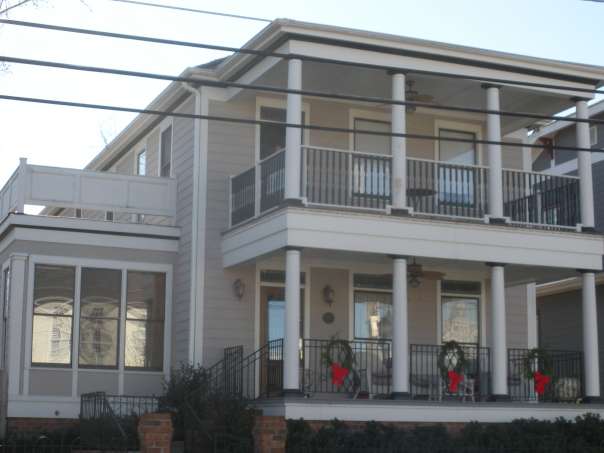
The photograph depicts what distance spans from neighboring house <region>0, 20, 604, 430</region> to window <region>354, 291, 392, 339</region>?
0.04 m

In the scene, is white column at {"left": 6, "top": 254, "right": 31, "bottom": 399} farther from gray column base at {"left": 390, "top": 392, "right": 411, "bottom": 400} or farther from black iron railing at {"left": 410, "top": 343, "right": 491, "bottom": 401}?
black iron railing at {"left": 410, "top": 343, "right": 491, "bottom": 401}

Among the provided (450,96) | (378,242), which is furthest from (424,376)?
(450,96)

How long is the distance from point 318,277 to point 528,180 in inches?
178

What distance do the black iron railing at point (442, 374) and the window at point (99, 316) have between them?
18.7 ft

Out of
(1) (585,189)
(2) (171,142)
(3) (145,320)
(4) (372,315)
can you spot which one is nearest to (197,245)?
(3) (145,320)

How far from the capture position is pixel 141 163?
976 inches

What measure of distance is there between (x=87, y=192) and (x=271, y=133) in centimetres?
381

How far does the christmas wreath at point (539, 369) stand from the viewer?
1917 cm

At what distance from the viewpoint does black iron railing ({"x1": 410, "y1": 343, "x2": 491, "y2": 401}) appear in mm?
19266

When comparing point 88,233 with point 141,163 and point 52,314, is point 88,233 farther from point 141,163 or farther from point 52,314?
point 141,163

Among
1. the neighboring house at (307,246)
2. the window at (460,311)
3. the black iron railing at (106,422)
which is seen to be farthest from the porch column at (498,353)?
the black iron railing at (106,422)

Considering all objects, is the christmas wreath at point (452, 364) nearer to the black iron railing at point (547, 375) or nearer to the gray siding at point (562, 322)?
the black iron railing at point (547, 375)

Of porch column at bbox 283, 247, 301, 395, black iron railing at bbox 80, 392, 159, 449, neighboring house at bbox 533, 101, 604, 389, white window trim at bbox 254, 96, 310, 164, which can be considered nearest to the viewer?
black iron railing at bbox 80, 392, 159, 449

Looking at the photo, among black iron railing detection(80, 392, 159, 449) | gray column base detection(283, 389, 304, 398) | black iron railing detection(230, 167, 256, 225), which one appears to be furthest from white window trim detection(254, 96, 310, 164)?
gray column base detection(283, 389, 304, 398)
